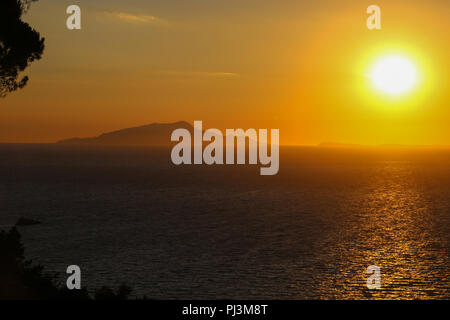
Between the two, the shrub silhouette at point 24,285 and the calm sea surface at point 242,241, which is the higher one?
the calm sea surface at point 242,241

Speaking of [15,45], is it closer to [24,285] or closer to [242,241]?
[24,285]

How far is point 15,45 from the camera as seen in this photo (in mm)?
28312

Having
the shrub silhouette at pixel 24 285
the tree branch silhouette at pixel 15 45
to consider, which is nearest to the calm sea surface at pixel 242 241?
the shrub silhouette at pixel 24 285

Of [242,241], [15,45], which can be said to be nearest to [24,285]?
[15,45]

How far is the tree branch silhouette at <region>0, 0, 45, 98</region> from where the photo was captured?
27453 millimetres

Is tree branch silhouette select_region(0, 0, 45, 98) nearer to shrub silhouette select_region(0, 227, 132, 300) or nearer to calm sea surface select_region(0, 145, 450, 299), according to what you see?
shrub silhouette select_region(0, 227, 132, 300)

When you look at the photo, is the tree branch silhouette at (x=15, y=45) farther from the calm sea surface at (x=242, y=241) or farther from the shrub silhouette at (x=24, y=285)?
the calm sea surface at (x=242, y=241)

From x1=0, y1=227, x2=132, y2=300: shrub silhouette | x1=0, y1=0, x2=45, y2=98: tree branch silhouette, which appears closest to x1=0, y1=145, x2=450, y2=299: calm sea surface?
x1=0, y1=227, x2=132, y2=300: shrub silhouette

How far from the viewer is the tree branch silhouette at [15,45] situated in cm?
2745

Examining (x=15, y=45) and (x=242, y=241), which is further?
(x=242, y=241)
